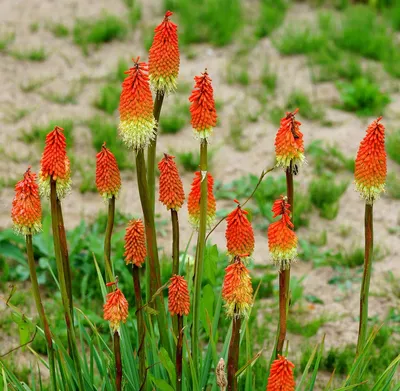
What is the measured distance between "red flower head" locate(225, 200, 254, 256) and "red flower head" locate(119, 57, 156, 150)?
0.38 meters

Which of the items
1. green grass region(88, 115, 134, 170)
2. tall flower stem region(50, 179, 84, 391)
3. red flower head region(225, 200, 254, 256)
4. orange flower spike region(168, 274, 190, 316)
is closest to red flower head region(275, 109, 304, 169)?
red flower head region(225, 200, 254, 256)

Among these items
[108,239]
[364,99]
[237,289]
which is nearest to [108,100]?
[364,99]

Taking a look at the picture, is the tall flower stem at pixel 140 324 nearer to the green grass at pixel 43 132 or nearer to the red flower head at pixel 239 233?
the red flower head at pixel 239 233

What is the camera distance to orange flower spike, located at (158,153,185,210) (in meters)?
2.61

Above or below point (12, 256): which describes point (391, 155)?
above

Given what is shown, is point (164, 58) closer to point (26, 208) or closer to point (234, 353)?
point (26, 208)

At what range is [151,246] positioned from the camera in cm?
267

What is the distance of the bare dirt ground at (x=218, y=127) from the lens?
4977 millimetres

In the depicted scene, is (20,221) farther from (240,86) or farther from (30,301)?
(240,86)

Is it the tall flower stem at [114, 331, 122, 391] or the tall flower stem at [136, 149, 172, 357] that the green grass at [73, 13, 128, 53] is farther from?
the tall flower stem at [114, 331, 122, 391]

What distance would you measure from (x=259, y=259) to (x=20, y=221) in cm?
278

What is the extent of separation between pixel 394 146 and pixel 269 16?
245 cm

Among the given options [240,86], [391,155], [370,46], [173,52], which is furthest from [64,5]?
[173,52]

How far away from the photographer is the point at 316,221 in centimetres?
545
